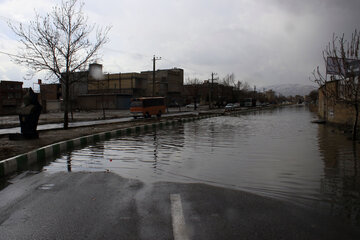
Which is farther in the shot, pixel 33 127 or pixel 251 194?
pixel 33 127

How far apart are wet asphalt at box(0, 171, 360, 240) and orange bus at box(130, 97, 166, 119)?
2359 cm

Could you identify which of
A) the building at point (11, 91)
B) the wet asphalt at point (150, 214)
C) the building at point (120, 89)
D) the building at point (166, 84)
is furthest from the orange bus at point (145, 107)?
the building at point (166, 84)

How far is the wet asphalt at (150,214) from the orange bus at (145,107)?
929 inches

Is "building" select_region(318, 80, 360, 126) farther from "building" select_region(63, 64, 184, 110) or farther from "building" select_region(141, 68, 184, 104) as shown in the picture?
"building" select_region(141, 68, 184, 104)

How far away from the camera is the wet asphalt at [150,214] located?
3.34m

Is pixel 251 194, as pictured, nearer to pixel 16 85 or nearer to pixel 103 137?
pixel 103 137

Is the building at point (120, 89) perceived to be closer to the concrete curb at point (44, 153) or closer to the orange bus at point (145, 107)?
the orange bus at point (145, 107)

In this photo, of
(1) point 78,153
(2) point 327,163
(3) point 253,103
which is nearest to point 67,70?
(1) point 78,153

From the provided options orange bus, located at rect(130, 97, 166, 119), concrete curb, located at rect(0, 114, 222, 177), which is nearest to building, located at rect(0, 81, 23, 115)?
orange bus, located at rect(130, 97, 166, 119)

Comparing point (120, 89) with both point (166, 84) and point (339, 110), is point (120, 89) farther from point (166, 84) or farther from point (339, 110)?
point (339, 110)

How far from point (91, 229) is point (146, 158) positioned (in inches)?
198

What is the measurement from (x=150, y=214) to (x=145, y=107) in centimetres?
2588

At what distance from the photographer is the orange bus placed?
28.9 meters

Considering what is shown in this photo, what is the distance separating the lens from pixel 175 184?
5543mm
